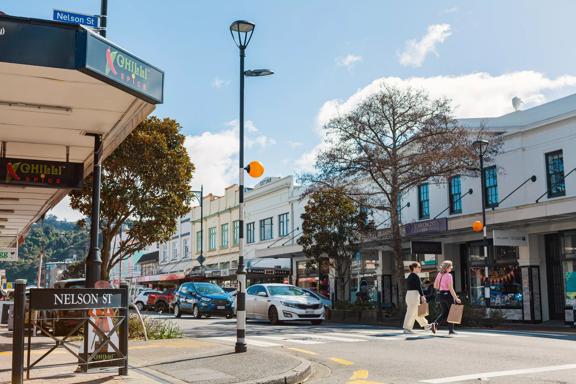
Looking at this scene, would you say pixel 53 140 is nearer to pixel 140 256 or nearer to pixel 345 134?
pixel 345 134

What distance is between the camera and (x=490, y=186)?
28344 millimetres

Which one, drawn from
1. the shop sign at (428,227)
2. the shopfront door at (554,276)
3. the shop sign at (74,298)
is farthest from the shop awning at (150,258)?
the shop sign at (74,298)

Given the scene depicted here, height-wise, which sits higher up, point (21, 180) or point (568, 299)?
point (21, 180)

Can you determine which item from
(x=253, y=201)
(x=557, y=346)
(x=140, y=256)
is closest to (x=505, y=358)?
(x=557, y=346)

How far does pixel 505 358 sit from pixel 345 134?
15276 millimetres

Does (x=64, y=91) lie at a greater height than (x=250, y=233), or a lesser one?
lesser

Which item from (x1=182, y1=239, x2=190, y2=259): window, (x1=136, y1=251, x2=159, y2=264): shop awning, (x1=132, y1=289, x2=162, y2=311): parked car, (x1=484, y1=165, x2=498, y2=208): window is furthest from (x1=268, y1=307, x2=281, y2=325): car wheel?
(x1=136, y1=251, x2=159, y2=264): shop awning

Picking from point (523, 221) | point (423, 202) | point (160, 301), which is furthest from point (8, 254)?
point (523, 221)

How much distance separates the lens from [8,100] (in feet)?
31.2

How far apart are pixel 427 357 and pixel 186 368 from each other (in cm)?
405

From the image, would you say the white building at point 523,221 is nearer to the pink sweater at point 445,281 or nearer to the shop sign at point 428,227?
the shop sign at point 428,227

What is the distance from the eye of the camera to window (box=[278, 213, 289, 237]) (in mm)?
44531

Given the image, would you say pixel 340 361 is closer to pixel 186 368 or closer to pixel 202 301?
pixel 186 368

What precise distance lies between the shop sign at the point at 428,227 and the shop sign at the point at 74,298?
19851 millimetres
